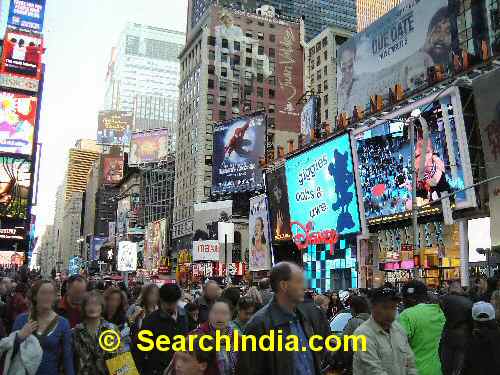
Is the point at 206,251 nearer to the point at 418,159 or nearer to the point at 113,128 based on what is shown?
the point at 418,159

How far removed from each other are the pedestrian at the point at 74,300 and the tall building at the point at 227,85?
88755 millimetres

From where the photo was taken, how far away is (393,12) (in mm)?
52344

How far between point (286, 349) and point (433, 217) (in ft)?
124

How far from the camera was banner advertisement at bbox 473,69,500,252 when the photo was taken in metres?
32.6

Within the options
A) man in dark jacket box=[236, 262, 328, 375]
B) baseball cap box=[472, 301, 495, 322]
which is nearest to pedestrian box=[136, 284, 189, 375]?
man in dark jacket box=[236, 262, 328, 375]

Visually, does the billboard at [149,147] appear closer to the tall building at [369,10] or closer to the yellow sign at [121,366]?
the tall building at [369,10]

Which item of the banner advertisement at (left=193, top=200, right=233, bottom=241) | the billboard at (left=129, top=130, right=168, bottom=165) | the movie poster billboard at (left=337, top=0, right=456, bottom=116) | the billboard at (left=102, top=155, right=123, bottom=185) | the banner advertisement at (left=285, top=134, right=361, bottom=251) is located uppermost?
the billboard at (left=102, top=155, right=123, bottom=185)

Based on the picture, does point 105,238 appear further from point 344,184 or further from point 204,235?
point 344,184

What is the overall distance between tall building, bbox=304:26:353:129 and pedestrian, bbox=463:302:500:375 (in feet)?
284

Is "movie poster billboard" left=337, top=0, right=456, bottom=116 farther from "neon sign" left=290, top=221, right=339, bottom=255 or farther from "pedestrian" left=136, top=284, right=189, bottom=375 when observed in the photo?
"pedestrian" left=136, top=284, right=189, bottom=375

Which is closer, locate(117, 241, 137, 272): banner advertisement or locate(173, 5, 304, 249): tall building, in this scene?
locate(117, 241, 137, 272): banner advertisement

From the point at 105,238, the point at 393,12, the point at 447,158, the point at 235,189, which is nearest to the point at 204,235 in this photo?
the point at 235,189

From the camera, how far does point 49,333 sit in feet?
19.6

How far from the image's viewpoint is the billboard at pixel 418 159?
33906 millimetres
